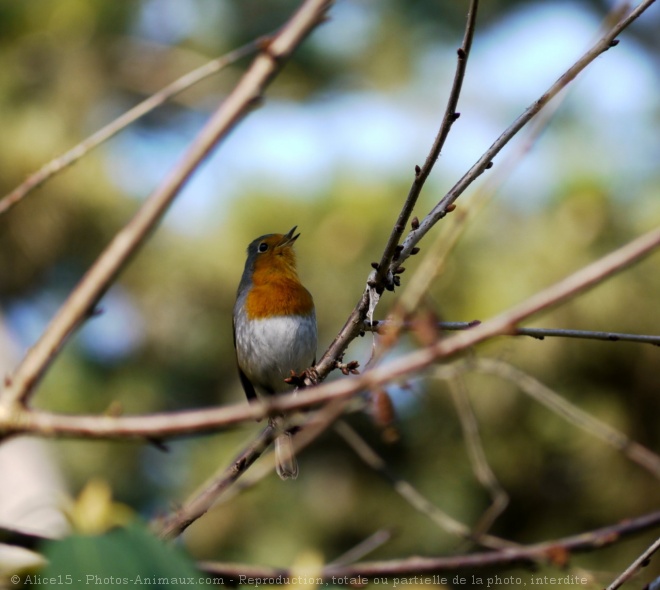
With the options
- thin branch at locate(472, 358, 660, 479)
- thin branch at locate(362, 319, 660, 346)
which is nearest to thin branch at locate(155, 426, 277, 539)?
thin branch at locate(362, 319, 660, 346)

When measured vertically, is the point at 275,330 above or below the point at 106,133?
above

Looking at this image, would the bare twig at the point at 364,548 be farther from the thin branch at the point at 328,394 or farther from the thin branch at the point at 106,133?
the thin branch at the point at 328,394

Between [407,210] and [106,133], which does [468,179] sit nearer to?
[407,210]

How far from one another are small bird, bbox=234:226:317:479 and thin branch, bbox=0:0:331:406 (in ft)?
10.2

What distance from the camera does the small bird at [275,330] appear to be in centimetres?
408

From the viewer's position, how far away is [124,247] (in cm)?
79

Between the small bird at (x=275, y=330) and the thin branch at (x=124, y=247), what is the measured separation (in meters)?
3.10

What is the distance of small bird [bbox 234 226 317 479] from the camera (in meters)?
4.08

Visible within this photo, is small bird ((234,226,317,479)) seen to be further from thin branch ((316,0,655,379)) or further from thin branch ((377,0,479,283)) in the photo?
thin branch ((377,0,479,283))

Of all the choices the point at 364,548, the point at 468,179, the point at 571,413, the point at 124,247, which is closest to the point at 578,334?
the point at 468,179

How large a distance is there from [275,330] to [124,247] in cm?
331

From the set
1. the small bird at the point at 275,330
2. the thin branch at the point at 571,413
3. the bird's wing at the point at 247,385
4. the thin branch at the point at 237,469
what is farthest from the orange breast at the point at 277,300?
the thin branch at the point at 237,469

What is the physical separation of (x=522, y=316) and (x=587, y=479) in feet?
27.0

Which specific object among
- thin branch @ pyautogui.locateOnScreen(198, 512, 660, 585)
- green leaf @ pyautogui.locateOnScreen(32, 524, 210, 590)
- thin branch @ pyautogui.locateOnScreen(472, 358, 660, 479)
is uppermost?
thin branch @ pyautogui.locateOnScreen(472, 358, 660, 479)
